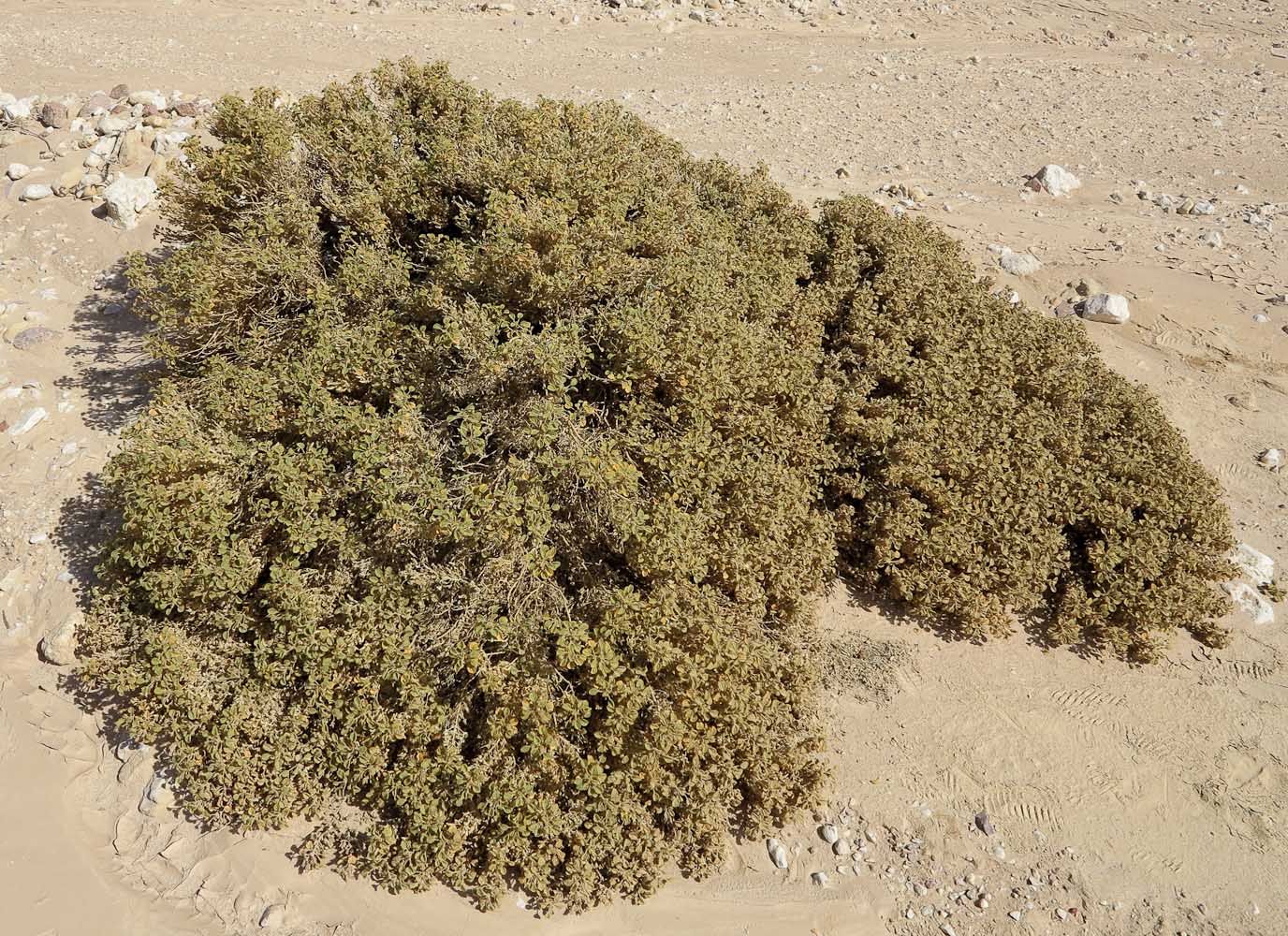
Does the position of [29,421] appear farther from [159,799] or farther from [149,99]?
[149,99]

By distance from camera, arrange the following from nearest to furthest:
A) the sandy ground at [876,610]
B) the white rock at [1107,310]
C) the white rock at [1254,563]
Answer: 1. the sandy ground at [876,610]
2. the white rock at [1254,563]
3. the white rock at [1107,310]

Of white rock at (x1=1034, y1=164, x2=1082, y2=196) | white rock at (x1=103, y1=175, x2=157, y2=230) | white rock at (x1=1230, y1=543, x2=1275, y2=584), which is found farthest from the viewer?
white rock at (x1=1034, y1=164, x2=1082, y2=196)

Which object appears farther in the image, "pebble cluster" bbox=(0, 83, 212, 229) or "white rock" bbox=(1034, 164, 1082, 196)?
"white rock" bbox=(1034, 164, 1082, 196)

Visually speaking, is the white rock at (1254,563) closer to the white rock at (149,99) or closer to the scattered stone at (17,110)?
the white rock at (149,99)

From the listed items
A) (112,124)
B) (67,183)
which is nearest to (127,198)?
(67,183)

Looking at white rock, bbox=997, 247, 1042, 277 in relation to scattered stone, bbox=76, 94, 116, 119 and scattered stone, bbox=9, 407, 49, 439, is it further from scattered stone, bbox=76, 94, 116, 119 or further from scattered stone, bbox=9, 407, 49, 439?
scattered stone, bbox=76, 94, 116, 119

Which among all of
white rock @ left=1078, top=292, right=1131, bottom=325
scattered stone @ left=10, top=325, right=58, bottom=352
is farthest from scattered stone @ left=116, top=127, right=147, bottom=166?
white rock @ left=1078, top=292, right=1131, bottom=325

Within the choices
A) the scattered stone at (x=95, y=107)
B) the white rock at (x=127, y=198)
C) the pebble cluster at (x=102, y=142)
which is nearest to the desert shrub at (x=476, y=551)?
the white rock at (x=127, y=198)
